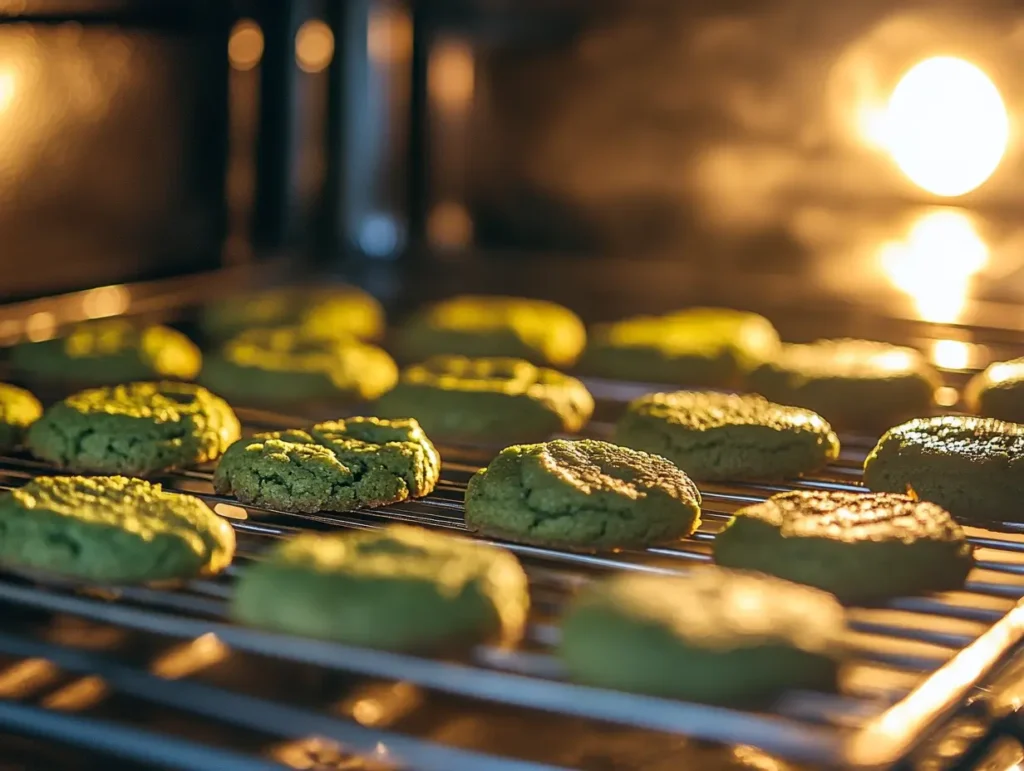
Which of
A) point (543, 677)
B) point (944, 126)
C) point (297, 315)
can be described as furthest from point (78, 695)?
point (944, 126)

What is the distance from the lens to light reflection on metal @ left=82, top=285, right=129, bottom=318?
2590mm

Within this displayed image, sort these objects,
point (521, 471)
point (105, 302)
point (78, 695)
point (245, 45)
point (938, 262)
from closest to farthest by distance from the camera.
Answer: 1. point (78, 695)
2. point (521, 471)
3. point (105, 302)
4. point (938, 262)
5. point (245, 45)

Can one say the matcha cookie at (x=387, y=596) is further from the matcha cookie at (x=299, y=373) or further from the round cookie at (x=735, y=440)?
the matcha cookie at (x=299, y=373)

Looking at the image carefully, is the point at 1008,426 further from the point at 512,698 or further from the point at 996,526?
the point at 512,698

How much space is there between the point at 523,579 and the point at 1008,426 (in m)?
0.79

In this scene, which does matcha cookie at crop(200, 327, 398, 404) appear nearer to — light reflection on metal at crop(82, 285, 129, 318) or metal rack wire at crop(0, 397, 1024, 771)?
light reflection on metal at crop(82, 285, 129, 318)

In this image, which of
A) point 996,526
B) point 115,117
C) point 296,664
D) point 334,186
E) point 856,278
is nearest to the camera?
point 296,664

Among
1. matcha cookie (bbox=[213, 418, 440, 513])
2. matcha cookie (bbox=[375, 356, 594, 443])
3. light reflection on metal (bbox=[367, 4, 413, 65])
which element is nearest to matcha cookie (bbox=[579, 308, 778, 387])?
matcha cookie (bbox=[375, 356, 594, 443])

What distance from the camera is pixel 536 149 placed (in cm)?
307

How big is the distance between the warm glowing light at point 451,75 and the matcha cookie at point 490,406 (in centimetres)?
110

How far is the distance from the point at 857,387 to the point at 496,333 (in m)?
0.65

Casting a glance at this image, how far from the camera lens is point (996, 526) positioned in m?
1.70

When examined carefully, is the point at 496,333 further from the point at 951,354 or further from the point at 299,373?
the point at 951,354

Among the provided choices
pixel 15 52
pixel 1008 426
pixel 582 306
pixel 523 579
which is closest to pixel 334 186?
pixel 582 306
